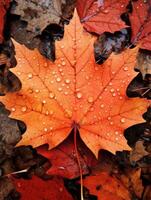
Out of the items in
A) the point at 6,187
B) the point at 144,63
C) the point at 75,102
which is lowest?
the point at 6,187

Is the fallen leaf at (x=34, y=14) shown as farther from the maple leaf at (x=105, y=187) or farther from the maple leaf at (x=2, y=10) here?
the maple leaf at (x=105, y=187)

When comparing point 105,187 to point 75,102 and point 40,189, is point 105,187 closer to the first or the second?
point 40,189

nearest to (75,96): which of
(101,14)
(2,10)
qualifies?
(101,14)

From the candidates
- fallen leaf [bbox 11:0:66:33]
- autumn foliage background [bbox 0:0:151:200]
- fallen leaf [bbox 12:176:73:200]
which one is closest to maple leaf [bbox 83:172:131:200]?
autumn foliage background [bbox 0:0:151:200]

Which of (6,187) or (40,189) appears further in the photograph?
(6,187)

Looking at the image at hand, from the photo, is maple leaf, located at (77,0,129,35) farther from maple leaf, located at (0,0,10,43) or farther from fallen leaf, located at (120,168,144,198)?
fallen leaf, located at (120,168,144,198)

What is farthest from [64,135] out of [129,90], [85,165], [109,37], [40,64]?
[109,37]

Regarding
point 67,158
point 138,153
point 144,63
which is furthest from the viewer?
point 144,63

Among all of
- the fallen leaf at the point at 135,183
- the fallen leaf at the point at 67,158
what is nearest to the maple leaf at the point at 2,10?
the fallen leaf at the point at 67,158
